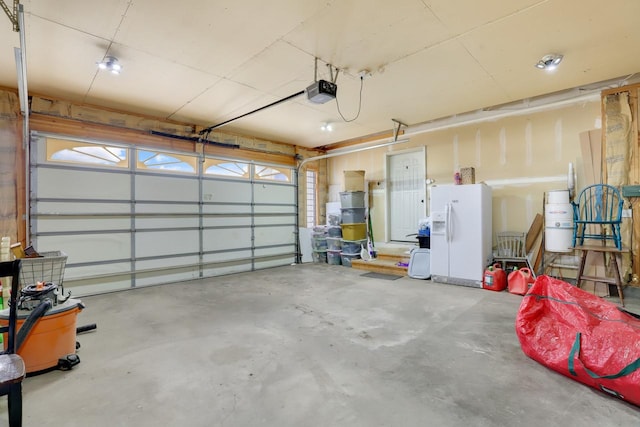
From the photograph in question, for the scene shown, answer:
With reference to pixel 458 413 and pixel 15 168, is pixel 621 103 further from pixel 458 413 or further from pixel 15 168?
pixel 15 168

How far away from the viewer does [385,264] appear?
241 inches

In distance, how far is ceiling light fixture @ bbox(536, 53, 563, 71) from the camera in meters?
3.38

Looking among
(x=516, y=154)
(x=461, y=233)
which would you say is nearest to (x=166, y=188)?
(x=461, y=233)

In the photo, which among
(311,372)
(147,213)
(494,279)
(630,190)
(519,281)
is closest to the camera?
(311,372)

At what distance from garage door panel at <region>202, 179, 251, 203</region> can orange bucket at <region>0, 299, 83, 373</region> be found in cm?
371

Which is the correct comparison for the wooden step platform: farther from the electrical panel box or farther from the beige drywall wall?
the electrical panel box

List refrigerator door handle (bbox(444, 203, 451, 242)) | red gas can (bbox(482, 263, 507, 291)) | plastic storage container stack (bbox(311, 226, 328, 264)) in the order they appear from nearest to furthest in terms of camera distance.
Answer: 1. red gas can (bbox(482, 263, 507, 291))
2. refrigerator door handle (bbox(444, 203, 451, 242))
3. plastic storage container stack (bbox(311, 226, 328, 264))

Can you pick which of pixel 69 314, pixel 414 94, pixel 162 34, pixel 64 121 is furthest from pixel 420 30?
pixel 64 121

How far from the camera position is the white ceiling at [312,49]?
2.59 m

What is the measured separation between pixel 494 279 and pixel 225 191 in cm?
514

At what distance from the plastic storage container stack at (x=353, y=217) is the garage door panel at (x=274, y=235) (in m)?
1.37

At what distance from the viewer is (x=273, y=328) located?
312 cm

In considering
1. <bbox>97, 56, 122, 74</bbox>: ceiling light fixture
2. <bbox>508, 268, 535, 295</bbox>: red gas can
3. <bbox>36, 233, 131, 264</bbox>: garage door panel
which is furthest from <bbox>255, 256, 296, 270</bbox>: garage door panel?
<bbox>508, 268, 535, 295</bbox>: red gas can

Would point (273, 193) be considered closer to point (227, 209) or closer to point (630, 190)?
point (227, 209)
